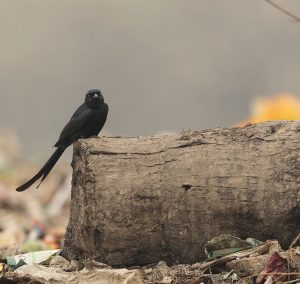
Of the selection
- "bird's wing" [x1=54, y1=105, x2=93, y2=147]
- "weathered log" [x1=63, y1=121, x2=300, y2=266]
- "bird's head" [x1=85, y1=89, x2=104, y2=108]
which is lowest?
"weathered log" [x1=63, y1=121, x2=300, y2=266]

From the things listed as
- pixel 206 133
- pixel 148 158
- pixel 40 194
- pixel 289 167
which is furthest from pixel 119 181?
pixel 40 194

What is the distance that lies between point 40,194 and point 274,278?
40.6 ft

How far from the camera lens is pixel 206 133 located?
7547mm

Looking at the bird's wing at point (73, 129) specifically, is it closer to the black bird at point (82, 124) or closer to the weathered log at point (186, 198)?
the black bird at point (82, 124)

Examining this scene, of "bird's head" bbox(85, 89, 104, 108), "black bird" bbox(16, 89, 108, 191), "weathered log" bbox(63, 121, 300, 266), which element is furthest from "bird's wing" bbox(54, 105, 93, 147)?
"weathered log" bbox(63, 121, 300, 266)

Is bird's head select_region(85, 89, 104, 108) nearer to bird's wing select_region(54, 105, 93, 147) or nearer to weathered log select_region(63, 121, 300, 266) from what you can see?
bird's wing select_region(54, 105, 93, 147)

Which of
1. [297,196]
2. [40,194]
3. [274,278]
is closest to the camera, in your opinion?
[274,278]

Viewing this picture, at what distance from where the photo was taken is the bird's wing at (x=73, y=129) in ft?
29.1

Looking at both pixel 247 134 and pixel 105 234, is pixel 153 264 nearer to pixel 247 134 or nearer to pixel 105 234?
pixel 105 234

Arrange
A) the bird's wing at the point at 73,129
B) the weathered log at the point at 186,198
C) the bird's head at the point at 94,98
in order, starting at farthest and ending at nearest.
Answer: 1. the bird's head at the point at 94,98
2. the bird's wing at the point at 73,129
3. the weathered log at the point at 186,198

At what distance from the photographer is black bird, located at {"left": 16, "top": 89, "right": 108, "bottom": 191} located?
8898 mm

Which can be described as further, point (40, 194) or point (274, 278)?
point (40, 194)

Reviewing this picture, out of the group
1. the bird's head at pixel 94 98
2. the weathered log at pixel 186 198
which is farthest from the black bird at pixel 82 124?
the weathered log at pixel 186 198

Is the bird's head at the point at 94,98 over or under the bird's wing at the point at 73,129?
over
